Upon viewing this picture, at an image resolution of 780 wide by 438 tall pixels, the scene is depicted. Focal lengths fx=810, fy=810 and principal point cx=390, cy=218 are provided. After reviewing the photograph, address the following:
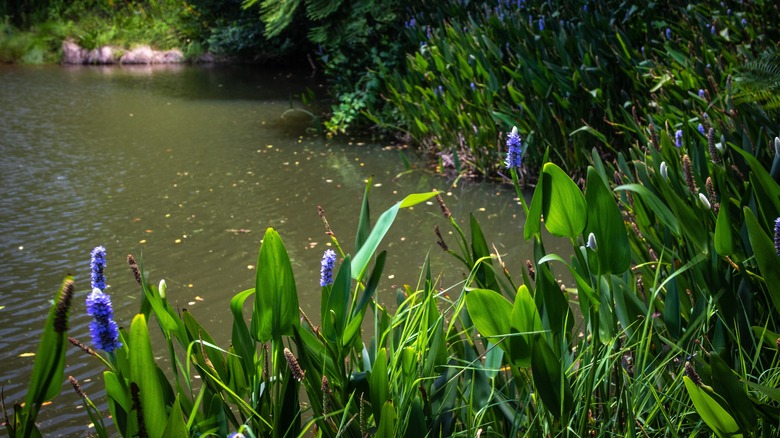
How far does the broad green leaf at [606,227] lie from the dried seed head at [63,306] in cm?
105

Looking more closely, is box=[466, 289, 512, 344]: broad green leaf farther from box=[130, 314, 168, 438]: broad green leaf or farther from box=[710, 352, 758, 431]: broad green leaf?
box=[130, 314, 168, 438]: broad green leaf

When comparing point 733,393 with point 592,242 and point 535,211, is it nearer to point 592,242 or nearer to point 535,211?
point 592,242

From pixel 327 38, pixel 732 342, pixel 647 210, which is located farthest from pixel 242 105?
pixel 732 342

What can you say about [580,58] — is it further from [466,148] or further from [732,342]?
[732,342]

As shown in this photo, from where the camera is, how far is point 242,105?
30.3 feet

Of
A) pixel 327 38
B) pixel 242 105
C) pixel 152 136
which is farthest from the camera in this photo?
pixel 242 105

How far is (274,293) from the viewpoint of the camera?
1.64 meters

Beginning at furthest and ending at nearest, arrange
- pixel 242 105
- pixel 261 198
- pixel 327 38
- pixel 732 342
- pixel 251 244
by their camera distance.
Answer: pixel 242 105
pixel 327 38
pixel 261 198
pixel 251 244
pixel 732 342

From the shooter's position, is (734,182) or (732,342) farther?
(734,182)

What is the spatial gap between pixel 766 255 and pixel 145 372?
3.93ft

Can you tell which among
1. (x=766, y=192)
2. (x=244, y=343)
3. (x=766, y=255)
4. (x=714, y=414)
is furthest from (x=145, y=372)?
(x=766, y=192)

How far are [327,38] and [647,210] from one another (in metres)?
6.19

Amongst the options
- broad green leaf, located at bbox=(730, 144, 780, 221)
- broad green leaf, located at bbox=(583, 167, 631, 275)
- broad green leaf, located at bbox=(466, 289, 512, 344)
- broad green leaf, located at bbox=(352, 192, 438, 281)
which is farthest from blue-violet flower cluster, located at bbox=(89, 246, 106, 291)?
broad green leaf, located at bbox=(730, 144, 780, 221)

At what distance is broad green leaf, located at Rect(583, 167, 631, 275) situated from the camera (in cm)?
172
